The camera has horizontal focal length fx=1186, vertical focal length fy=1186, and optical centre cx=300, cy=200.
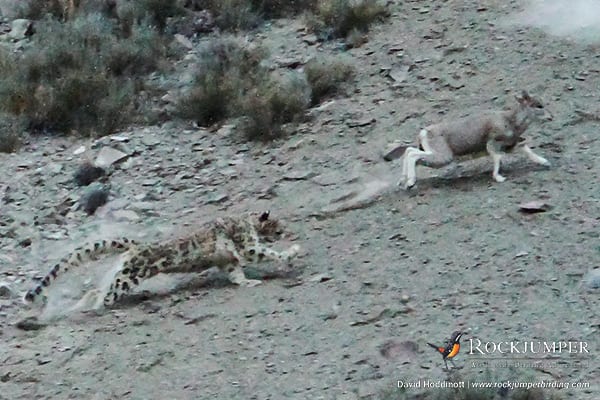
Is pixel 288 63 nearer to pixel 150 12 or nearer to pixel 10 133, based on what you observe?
pixel 150 12

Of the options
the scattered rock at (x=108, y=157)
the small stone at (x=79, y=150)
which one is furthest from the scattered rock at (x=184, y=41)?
the scattered rock at (x=108, y=157)

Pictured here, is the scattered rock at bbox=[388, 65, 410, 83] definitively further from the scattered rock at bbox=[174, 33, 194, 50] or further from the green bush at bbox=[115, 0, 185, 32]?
the green bush at bbox=[115, 0, 185, 32]

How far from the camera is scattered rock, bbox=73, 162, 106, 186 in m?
12.5

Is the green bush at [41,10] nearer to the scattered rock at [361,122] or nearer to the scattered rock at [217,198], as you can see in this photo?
the scattered rock at [361,122]

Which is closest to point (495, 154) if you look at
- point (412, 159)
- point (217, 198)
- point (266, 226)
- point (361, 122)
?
point (412, 159)

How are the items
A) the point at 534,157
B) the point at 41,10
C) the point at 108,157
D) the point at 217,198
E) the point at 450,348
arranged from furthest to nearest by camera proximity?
the point at 41,10
the point at 108,157
the point at 217,198
the point at 534,157
the point at 450,348

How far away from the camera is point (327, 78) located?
13.8 metres

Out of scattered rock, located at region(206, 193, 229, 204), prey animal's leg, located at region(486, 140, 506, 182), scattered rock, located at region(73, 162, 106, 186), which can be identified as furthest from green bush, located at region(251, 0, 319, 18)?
prey animal's leg, located at region(486, 140, 506, 182)

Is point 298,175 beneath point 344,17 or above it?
beneath

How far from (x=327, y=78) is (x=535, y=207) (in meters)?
4.67

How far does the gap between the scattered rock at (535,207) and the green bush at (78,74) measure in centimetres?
580

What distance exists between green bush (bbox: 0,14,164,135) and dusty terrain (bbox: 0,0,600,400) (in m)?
0.54

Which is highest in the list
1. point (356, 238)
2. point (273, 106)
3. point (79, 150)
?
point (356, 238)

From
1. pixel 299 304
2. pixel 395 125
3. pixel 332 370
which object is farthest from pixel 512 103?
pixel 332 370
